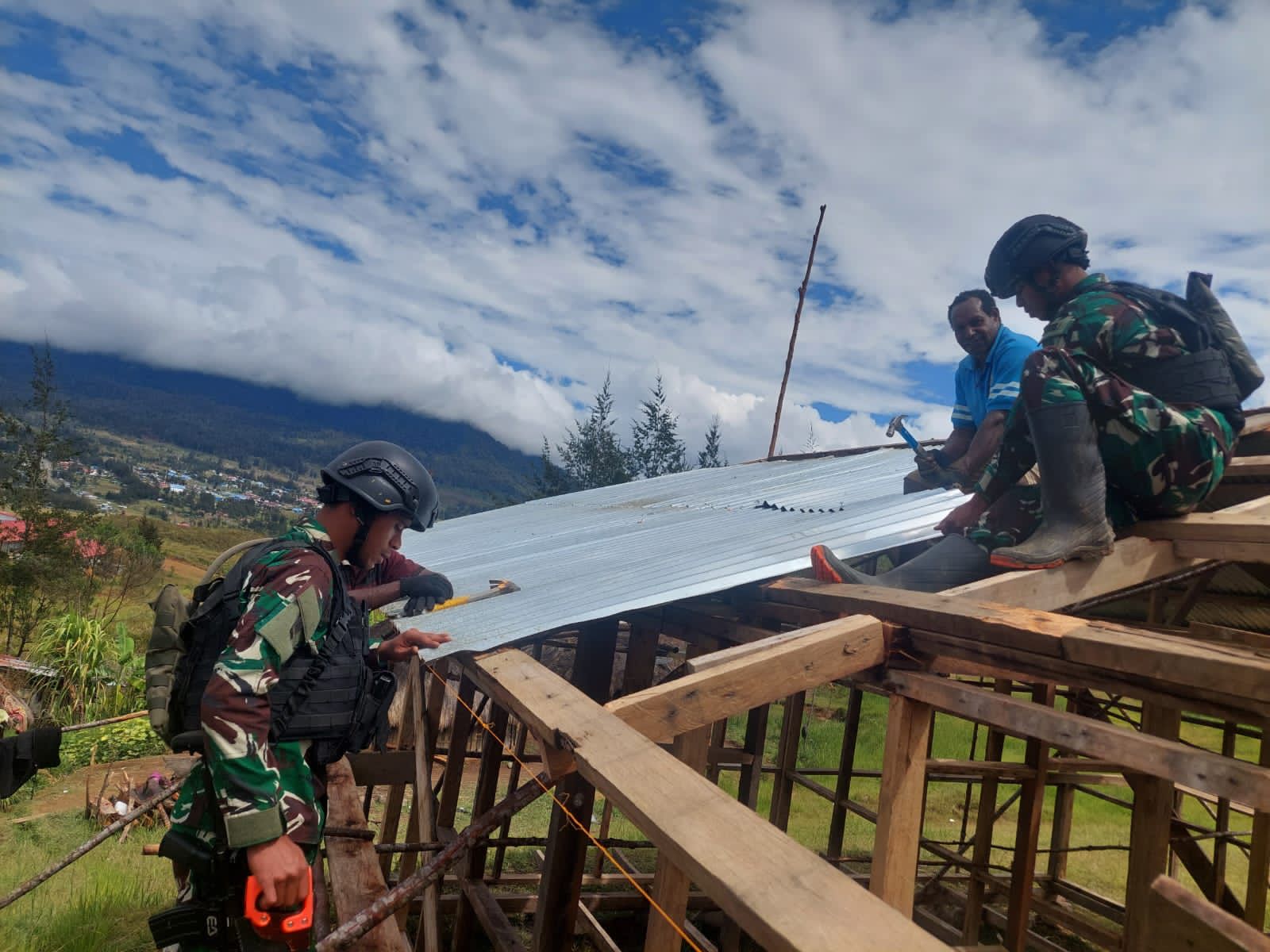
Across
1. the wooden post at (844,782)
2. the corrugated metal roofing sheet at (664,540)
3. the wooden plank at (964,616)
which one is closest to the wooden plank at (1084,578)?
the wooden plank at (964,616)

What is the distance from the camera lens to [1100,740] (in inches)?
83.4

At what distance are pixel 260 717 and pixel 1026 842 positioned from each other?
583 cm

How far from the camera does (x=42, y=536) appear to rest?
18797 mm

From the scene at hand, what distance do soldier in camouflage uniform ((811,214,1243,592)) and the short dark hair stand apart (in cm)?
100

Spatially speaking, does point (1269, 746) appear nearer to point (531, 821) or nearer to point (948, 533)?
point (948, 533)

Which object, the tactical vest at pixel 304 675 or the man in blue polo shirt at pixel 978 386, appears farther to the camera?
the man in blue polo shirt at pixel 978 386

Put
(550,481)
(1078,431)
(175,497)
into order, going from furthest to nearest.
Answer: (175,497) → (550,481) → (1078,431)

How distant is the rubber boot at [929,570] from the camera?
11.4ft

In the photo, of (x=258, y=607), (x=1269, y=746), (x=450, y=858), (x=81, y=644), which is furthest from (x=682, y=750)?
(x=81, y=644)

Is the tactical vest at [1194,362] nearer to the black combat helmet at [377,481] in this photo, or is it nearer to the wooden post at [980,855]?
the black combat helmet at [377,481]

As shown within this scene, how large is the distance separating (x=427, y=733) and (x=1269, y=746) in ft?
18.8

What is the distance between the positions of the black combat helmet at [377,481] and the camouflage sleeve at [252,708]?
1.63ft

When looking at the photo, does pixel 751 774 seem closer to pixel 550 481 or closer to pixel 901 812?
pixel 901 812

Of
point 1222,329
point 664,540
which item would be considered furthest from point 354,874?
point 1222,329
